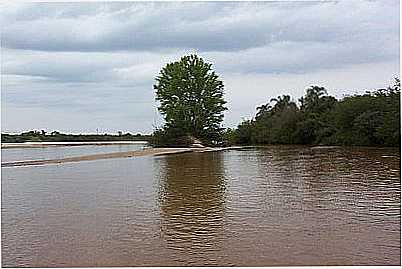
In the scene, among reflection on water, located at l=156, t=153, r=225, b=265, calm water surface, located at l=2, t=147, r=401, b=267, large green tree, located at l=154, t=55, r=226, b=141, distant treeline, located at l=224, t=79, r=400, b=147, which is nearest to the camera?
calm water surface, located at l=2, t=147, r=401, b=267

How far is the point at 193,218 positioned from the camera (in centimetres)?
676

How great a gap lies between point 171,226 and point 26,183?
6.40 meters

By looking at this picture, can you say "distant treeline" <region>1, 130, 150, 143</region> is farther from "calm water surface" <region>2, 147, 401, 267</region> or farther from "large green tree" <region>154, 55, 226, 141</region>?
"calm water surface" <region>2, 147, 401, 267</region>

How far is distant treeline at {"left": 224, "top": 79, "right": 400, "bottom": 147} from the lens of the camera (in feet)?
98.4

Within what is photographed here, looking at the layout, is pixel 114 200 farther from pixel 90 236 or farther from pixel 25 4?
pixel 25 4

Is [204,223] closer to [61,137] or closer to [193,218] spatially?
[193,218]

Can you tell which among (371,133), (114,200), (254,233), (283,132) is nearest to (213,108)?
(283,132)

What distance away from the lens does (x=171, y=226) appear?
20.4ft

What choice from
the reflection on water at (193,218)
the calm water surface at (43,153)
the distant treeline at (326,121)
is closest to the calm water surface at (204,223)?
the reflection on water at (193,218)

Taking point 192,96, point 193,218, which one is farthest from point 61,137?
point 193,218

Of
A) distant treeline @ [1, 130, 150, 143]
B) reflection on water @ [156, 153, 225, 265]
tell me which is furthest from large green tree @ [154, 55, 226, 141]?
reflection on water @ [156, 153, 225, 265]

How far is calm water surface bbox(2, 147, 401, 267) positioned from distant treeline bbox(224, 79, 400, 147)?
50.9 feet

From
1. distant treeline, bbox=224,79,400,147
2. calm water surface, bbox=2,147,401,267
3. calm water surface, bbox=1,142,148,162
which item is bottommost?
calm water surface, bbox=2,147,401,267

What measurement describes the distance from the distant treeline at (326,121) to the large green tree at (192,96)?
190 inches
